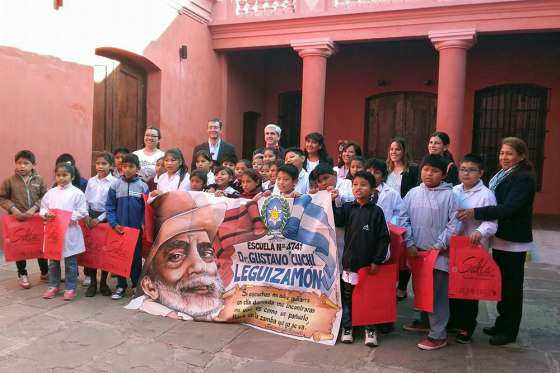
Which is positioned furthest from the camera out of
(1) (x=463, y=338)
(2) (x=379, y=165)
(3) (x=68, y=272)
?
(3) (x=68, y=272)

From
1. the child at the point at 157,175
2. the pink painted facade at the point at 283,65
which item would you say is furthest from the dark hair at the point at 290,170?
the pink painted facade at the point at 283,65

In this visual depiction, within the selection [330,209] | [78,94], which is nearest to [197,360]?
[330,209]

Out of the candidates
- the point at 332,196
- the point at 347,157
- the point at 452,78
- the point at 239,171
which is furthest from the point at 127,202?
the point at 452,78

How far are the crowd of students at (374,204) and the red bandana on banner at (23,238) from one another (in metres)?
0.09

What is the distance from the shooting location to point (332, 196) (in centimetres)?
434

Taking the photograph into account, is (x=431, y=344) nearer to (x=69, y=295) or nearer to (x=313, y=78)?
(x=69, y=295)

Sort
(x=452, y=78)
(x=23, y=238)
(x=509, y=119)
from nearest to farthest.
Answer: (x=23, y=238) < (x=452, y=78) < (x=509, y=119)

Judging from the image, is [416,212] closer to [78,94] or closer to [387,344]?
[387,344]

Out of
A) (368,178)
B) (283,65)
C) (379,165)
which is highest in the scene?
(283,65)

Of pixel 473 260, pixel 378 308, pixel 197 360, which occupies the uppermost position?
pixel 473 260

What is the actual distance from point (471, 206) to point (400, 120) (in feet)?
29.9

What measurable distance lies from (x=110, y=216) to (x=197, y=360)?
2091 millimetres

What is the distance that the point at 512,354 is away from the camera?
3928mm

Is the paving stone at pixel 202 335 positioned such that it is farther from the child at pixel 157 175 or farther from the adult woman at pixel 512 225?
the adult woman at pixel 512 225
